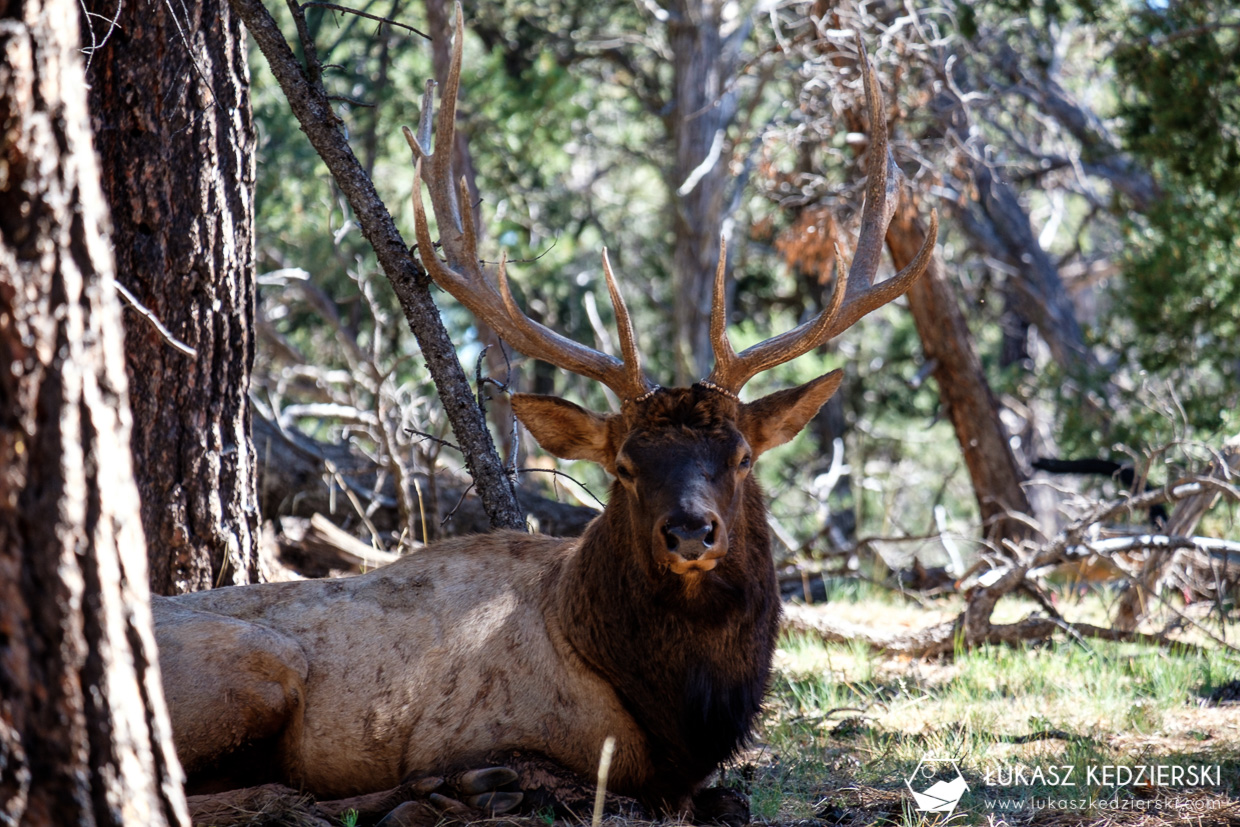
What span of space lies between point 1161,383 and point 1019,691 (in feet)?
21.3

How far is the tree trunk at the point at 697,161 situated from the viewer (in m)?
14.9

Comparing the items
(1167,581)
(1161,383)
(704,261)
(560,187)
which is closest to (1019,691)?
(1167,581)

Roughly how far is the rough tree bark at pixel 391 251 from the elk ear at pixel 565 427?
65 centimetres

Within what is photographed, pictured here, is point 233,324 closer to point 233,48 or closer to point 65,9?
point 233,48

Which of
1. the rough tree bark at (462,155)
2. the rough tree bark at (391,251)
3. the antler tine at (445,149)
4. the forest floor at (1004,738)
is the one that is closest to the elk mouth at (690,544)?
the forest floor at (1004,738)

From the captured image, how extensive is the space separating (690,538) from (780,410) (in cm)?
118

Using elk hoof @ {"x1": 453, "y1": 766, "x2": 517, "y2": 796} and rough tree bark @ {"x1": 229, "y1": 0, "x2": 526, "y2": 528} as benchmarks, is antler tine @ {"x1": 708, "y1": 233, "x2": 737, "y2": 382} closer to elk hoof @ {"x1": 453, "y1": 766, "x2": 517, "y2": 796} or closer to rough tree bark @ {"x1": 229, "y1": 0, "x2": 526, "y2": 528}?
rough tree bark @ {"x1": 229, "y1": 0, "x2": 526, "y2": 528}

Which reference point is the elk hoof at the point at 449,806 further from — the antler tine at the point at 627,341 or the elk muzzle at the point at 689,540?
the antler tine at the point at 627,341

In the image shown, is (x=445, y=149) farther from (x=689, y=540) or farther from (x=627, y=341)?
(x=689, y=540)

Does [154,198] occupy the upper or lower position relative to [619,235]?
lower

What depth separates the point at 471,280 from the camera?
5215mm

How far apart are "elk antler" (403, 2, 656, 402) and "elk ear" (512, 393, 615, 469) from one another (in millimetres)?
182

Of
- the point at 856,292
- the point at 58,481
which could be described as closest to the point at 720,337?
the point at 856,292

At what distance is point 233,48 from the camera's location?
5582 millimetres
